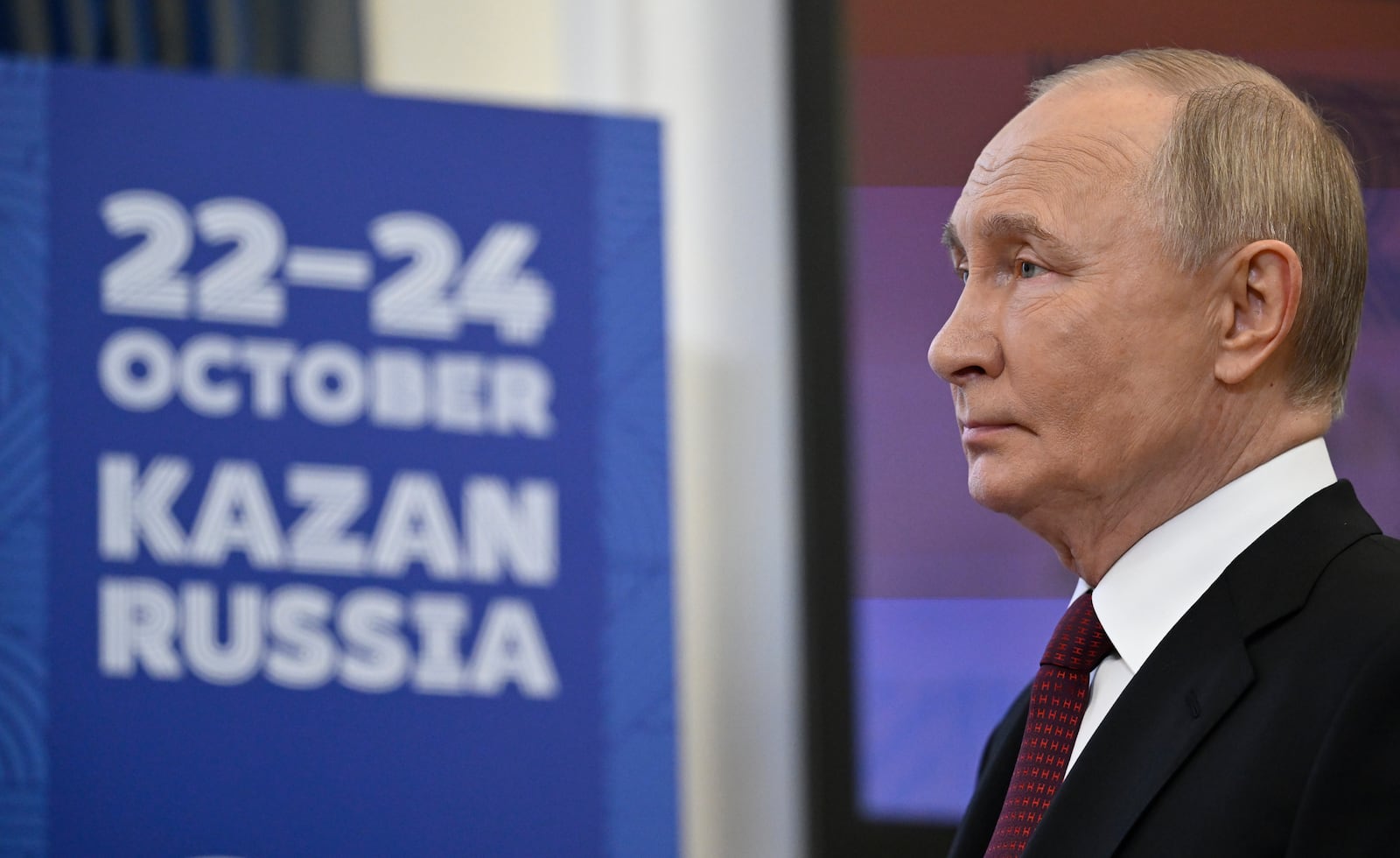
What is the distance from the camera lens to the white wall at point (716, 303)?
3338 millimetres

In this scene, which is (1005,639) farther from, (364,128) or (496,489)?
(364,128)

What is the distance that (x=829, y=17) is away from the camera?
11.3 ft

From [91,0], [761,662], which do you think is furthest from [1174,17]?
[91,0]

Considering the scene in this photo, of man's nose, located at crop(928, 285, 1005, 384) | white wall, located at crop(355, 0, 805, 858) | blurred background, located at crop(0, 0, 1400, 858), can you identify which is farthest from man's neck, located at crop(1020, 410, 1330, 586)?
white wall, located at crop(355, 0, 805, 858)

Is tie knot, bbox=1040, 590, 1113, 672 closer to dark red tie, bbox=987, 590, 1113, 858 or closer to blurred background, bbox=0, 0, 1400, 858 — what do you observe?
dark red tie, bbox=987, 590, 1113, 858

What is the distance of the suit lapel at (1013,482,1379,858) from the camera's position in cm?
108

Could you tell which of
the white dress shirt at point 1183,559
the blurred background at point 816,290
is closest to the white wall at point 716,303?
the blurred background at point 816,290

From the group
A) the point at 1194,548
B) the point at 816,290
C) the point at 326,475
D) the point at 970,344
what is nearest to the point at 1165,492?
the point at 1194,548

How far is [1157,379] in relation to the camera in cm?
125

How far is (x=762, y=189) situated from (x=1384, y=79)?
4.02 feet

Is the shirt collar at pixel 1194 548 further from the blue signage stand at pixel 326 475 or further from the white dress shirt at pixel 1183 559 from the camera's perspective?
the blue signage stand at pixel 326 475

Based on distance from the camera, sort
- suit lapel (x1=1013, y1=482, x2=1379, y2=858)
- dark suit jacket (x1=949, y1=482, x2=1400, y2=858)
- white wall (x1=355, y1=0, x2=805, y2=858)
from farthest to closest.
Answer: white wall (x1=355, y1=0, x2=805, y2=858), suit lapel (x1=1013, y1=482, x2=1379, y2=858), dark suit jacket (x1=949, y1=482, x2=1400, y2=858)

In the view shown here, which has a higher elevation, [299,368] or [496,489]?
[299,368]

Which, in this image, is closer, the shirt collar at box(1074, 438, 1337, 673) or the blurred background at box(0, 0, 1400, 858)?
the shirt collar at box(1074, 438, 1337, 673)
